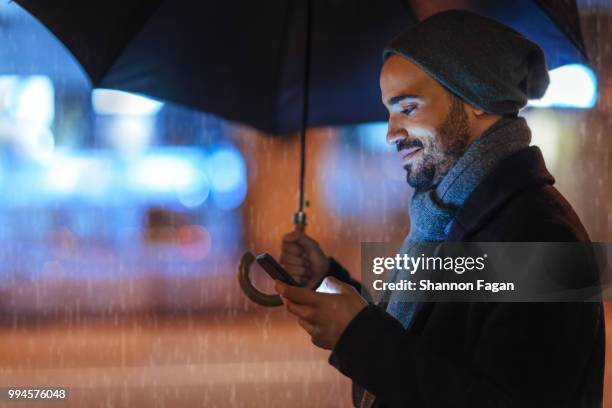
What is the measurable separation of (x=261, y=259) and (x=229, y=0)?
1.38 metres

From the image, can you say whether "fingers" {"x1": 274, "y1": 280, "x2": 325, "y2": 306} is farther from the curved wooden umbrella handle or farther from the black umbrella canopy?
the black umbrella canopy

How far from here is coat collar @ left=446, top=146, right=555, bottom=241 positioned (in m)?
1.42

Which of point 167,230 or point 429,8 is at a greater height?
point 429,8

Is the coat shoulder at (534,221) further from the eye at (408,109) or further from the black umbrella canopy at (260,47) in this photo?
the black umbrella canopy at (260,47)

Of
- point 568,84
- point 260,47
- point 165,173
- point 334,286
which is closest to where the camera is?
point 334,286

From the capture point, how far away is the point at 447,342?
A: 140 centimetres

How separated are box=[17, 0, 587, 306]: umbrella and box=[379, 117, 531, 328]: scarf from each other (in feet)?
2.50

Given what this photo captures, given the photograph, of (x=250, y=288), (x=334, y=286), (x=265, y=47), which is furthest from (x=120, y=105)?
(x=334, y=286)

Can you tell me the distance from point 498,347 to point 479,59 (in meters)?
0.61

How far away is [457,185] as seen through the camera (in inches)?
61.1

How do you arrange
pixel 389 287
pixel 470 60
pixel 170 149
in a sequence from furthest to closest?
pixel 170 149
pixel 389 287
pixel 470 60

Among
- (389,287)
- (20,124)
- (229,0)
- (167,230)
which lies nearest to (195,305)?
(167,230)

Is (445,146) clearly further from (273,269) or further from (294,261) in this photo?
(294,261)

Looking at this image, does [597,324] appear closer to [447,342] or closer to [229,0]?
[447,342]
